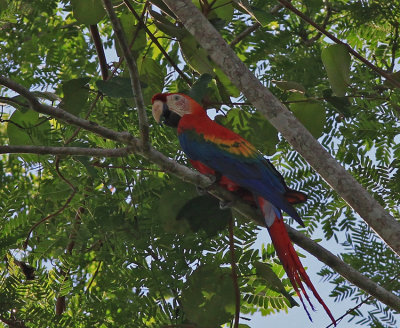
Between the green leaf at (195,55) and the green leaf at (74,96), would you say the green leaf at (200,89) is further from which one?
the green leaf at (74,96)

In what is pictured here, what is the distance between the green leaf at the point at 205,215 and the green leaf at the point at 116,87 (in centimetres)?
32

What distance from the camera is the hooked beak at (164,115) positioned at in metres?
2.16

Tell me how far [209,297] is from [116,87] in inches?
22.1

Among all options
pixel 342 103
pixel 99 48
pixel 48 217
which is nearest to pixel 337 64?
pixel 342 103

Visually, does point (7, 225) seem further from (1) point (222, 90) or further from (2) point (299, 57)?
(2) point (299, 57)

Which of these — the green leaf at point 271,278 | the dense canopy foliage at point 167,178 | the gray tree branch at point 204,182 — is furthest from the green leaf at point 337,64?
the green leaf at point 271,278

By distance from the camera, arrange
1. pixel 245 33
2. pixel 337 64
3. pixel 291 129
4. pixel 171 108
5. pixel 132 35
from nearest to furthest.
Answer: pixel 291 129 < pixel 337 64 < pixel 132 35 < pixel 171 108 < pixel 245 33

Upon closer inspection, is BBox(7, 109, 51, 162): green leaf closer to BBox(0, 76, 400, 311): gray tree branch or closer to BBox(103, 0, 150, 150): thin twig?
BBox(0, 76, 400, 311): gray tree branch

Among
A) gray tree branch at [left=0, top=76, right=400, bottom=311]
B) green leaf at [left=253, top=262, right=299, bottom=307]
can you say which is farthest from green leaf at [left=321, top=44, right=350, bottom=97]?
green leaf at [left=253, top=262, right=299, bottom=307]

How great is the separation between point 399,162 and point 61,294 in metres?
1.13

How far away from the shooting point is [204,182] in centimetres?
171

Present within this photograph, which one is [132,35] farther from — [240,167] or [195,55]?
[240,167]

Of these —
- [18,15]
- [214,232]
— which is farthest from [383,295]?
[18,15]

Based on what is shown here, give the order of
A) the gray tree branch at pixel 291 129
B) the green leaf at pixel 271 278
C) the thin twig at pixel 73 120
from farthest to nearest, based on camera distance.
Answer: the green leaf at pixel 271 278 → the thin twig at pixel 73 120 → the gray tree branch at pixel 291 129
